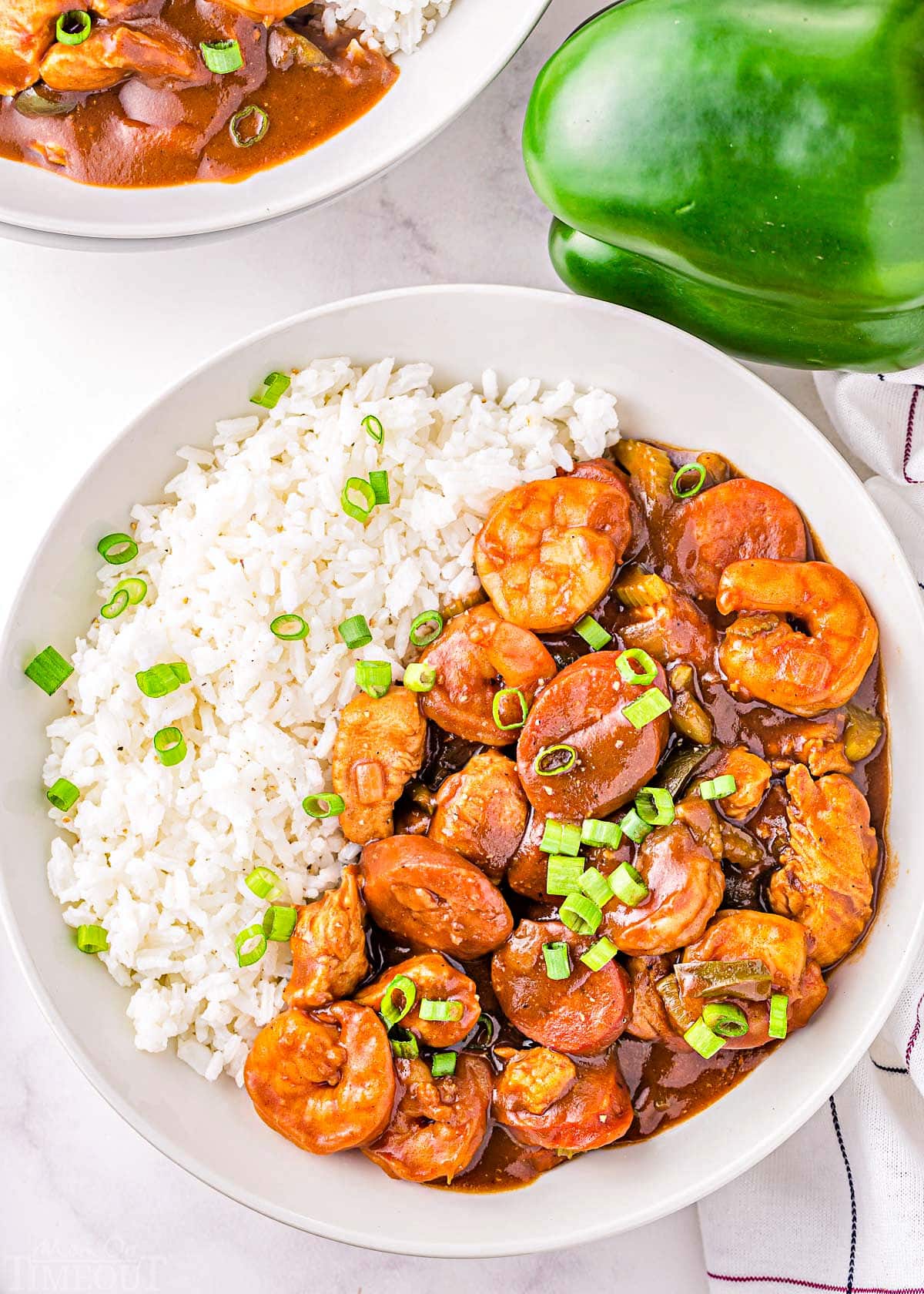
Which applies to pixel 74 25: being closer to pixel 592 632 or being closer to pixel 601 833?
pixel 592 632

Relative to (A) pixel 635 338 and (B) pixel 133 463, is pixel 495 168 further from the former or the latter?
(B) pixel 133 463

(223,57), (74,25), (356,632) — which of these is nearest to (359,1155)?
(356,632)

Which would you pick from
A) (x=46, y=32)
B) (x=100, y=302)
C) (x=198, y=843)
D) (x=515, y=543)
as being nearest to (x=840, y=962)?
(x=515, y=543)

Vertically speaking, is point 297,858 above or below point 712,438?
below

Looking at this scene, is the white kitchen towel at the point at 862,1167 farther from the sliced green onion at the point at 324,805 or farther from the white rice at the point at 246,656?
the sliced green onion at the point at 324,805

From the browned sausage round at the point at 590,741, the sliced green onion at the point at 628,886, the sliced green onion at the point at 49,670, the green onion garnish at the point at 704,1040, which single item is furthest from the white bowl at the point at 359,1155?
the browned sausage round at the point at 590,741

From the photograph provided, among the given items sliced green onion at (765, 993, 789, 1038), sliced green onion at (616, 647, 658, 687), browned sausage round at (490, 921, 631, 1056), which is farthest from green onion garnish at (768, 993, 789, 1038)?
sliced green onion at (616, 647, 658, 687)
